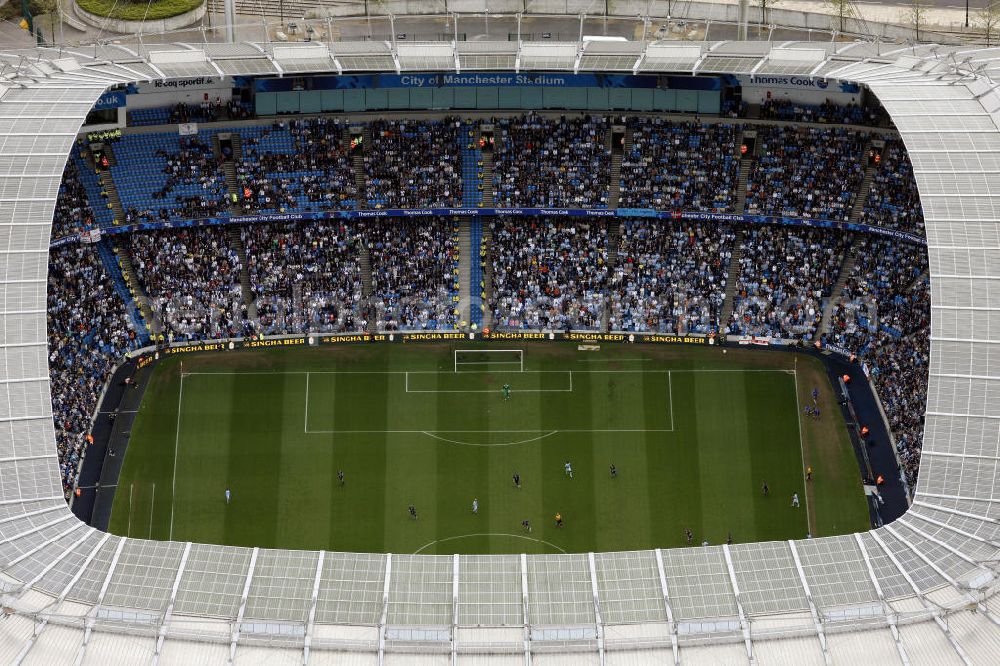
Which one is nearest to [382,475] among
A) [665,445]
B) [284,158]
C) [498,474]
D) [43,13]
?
[498,474]

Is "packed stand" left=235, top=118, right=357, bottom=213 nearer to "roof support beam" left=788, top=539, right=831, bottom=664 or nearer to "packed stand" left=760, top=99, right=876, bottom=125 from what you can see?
"packed stand" left=760, top=99, right=876, bottom=125

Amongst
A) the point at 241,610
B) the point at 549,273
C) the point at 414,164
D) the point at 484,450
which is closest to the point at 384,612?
the point at 241,610

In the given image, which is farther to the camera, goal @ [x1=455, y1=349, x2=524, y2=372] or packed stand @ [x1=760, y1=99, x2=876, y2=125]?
packed stand @ [x1=760, y1=99, x2=876, y2=125]

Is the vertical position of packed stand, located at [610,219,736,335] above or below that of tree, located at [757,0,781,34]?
below

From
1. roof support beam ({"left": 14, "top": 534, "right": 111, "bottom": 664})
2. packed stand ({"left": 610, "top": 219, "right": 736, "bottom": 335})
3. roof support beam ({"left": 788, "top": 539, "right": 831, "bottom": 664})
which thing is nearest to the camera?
roof support beam ({"left": 14, "top": 534, "right": 111, "bottom": 664})

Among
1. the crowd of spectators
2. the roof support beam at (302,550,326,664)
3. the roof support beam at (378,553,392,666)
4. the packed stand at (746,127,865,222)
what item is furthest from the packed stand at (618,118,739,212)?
the roof support beam at (302,550,326,664)

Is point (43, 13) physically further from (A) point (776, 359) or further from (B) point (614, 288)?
(A) point (776, 359)
